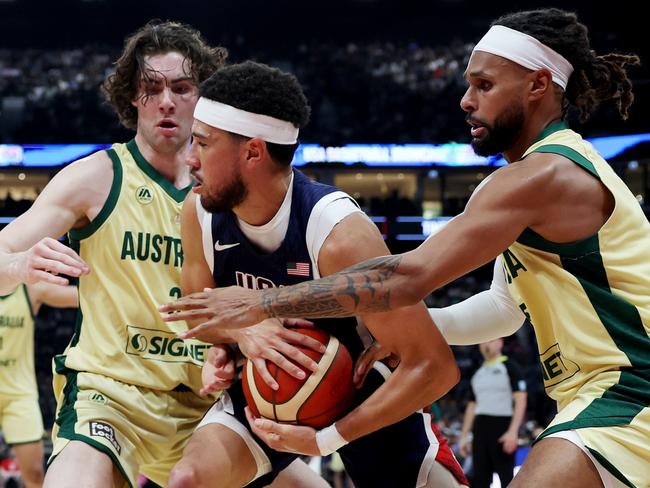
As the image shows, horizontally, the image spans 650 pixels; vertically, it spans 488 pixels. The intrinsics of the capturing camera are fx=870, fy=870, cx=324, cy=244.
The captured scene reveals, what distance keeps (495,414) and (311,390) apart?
603 centimetres

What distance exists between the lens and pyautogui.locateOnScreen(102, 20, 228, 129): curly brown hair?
403 cm

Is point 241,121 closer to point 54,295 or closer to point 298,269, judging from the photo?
point 298,269

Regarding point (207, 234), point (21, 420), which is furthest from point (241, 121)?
point (21, 420)

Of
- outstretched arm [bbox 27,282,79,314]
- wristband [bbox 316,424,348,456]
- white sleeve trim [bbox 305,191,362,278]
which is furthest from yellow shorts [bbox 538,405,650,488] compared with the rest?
outstretched arm [bbox 27,282,79,314]

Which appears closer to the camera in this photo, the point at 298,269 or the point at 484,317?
the point at 298,269

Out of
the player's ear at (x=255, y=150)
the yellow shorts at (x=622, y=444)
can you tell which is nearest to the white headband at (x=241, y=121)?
the player's ear at (x=255, y=150)

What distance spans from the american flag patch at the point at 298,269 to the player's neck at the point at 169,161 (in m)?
0.92

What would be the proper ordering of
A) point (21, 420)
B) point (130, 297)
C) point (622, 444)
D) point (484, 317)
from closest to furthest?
point (622, 444) < point (484, 317) < point (130, 297) < point (21, 420)

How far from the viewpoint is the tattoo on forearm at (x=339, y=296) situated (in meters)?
2.71

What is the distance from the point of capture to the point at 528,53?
3053mm

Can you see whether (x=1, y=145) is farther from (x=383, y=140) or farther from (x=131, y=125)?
(x=131, y=125)

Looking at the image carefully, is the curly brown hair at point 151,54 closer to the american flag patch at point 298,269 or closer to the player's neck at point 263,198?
the player's neck at point 263,198

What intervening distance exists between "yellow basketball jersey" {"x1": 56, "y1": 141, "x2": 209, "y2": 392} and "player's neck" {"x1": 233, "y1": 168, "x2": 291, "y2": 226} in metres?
0.57

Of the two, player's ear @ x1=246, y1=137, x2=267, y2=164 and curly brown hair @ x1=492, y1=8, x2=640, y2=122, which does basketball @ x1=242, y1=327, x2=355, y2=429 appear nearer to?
player's ear @ x1=246, y1=137, x2=267, y2=164
